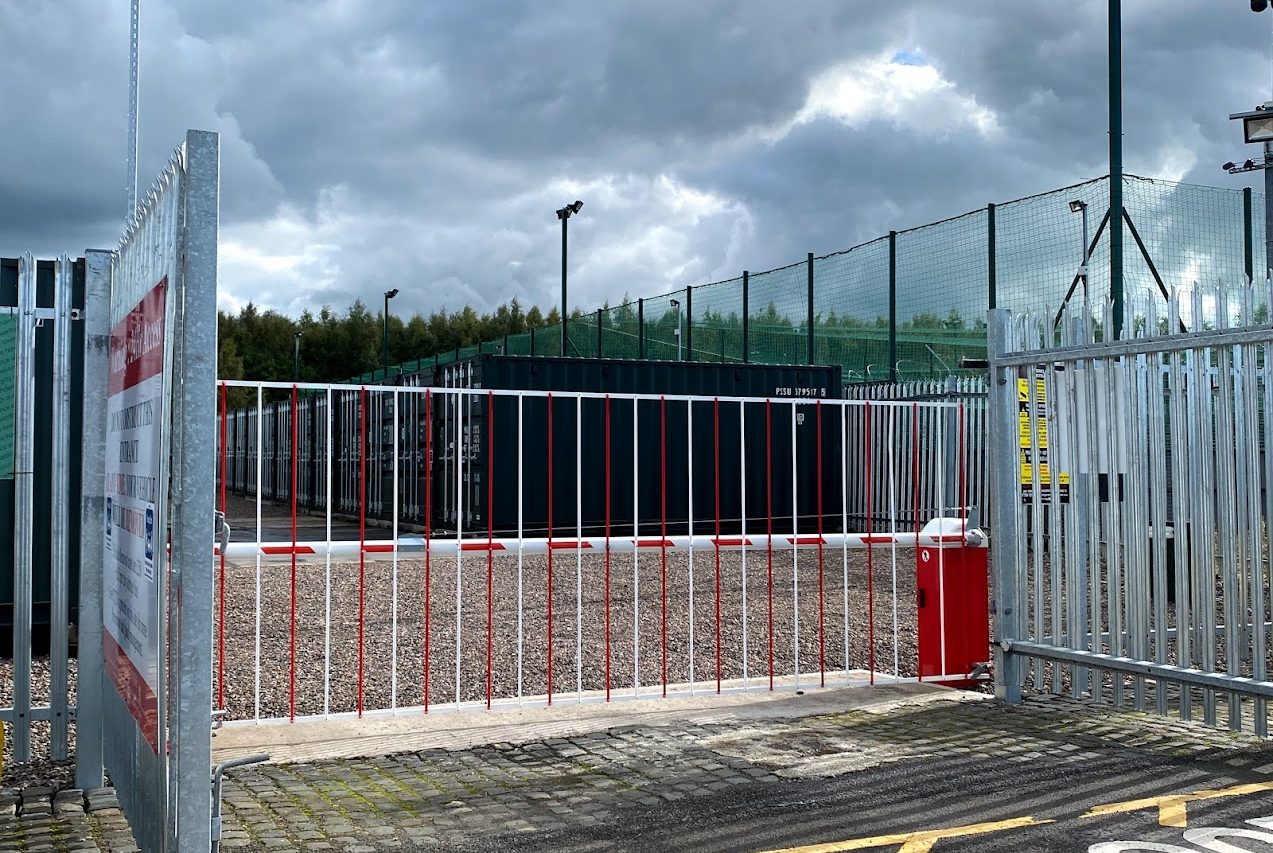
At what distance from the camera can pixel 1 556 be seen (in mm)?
7715

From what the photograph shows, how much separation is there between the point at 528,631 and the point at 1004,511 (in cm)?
465

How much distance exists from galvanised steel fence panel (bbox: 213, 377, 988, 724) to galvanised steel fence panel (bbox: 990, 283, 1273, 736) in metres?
0.49

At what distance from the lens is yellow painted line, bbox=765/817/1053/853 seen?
4832mm

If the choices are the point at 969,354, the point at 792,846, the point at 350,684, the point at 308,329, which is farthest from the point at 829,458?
the point at 308,329

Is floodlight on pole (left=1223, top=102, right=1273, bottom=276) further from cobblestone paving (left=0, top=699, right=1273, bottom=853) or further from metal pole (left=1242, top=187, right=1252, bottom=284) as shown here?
metal pole (left=1242, top=187, right=1252, bottom=284)

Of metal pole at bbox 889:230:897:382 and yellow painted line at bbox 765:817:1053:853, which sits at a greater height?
metal pole at bbox 889:230:897:382

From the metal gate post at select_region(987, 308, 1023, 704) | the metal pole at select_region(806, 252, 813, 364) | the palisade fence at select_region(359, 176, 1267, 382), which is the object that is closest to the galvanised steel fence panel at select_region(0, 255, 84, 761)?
the metal gate post at select_region(987, 308, 1023, 704)

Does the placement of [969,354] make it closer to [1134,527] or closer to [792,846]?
[1134,527]

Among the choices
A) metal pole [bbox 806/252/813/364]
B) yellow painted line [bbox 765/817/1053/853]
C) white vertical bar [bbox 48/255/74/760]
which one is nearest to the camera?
yellow painted line [bbox 765/817/1053/853]

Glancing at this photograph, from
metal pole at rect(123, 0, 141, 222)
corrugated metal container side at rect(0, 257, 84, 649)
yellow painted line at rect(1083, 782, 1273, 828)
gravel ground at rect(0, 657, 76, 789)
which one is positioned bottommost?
yellow painted line at rect(1083, 782, 1273, 828)

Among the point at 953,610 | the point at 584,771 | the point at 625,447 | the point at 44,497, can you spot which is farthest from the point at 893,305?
the point at 584,771

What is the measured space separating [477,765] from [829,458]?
→ 52.6 feet

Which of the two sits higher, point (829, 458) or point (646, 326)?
point (646, 326)

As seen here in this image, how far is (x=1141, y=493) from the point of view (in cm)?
687
